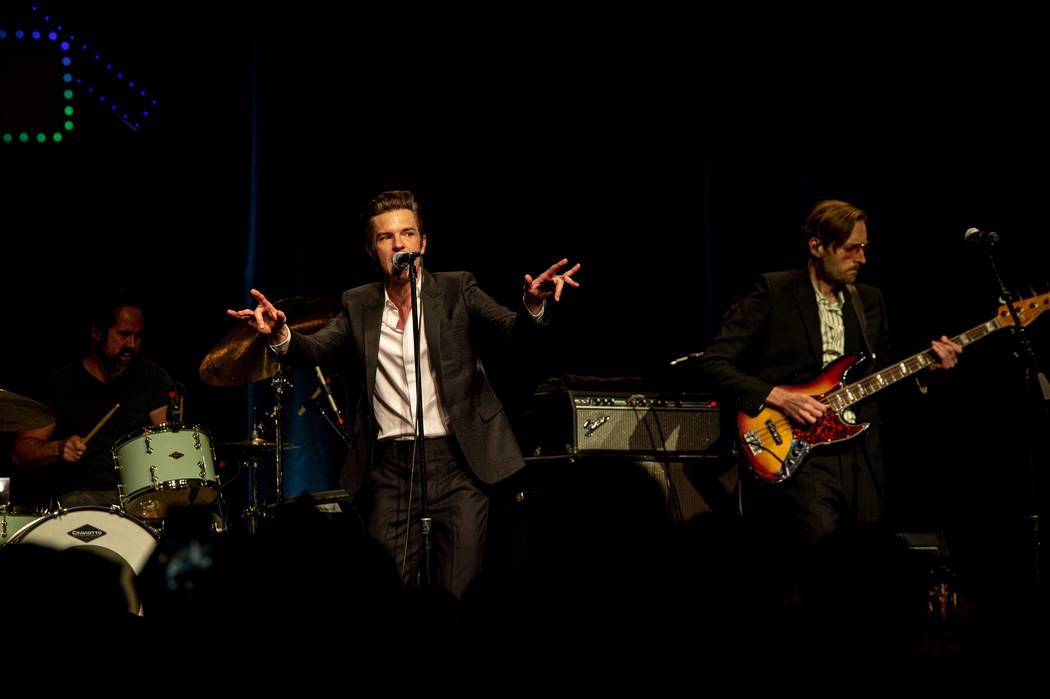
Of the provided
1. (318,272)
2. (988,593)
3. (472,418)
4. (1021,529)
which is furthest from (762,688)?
(318,272)

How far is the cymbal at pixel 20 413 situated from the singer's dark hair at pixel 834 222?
3.77 m

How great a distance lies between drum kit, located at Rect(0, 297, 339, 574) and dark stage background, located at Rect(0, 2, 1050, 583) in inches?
58.1

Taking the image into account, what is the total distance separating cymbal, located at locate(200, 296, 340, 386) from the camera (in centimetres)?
508

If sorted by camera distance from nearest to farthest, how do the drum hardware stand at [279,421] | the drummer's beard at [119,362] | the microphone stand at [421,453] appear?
the microphone stand at [421,453] < the drum hardware stand at [279,421] < the drummer's beard at [119,362]

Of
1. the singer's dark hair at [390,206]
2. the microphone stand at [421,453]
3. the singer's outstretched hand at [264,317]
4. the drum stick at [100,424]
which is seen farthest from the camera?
the drum stick at [100,424]

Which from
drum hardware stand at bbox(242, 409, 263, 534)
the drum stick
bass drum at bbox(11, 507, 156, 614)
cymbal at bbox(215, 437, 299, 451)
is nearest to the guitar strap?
cymbal at bbox(215, 437, 299, 451)

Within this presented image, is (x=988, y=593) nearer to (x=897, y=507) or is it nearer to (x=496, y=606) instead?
(x=897, y=507)

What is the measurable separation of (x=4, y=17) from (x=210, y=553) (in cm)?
479

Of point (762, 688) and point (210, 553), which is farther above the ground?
point (210, 553)

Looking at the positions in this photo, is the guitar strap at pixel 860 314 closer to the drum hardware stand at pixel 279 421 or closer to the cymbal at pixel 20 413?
the drum hardware stand at pixel 279 421

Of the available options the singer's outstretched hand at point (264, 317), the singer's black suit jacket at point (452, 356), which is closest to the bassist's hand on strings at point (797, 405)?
the singer's black suit jacket at point (452, 356)

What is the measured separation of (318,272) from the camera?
6887 millimetres

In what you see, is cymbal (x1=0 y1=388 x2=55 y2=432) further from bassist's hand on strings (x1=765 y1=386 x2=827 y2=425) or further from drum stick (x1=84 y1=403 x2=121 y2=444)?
bassist's hand on strings (x1=765 y1=386 x2=827 y2=425)

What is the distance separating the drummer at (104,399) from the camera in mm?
5906
